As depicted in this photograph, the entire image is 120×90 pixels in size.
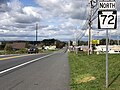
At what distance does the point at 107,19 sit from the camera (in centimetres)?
976

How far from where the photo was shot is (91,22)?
146ft

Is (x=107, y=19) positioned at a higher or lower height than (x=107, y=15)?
lower

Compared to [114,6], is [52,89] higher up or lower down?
lower down

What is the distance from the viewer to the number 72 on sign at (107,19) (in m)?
9.72

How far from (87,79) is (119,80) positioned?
1547 millimetres

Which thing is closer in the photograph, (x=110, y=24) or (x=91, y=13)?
(x=110, y=24)

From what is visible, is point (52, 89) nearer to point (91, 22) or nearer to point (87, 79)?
point (87, 79)

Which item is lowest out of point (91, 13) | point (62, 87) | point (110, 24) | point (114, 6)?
point (62, 87)

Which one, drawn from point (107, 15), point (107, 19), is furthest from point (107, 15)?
point (107, 19)

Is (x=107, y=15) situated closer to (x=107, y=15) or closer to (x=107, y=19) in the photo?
(x=107, y=15)

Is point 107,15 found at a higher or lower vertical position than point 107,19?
higher

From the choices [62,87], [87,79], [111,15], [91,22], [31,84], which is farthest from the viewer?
[91,22]

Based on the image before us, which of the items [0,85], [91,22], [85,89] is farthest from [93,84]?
[91,22]

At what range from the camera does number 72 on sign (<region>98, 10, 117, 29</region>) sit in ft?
31.9
